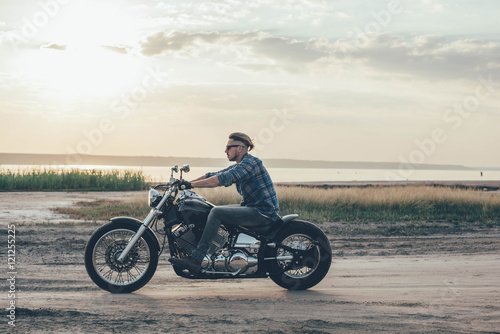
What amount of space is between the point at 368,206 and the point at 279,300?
50.4ft

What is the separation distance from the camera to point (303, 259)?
7.71 meters

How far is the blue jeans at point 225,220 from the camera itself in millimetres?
7102

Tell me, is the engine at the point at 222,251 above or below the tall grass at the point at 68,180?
below

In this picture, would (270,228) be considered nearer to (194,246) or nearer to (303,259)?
(303,259)

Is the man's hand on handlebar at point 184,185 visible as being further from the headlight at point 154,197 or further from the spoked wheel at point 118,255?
the spoked wheel at point 118,255

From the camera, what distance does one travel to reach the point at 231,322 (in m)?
5.91

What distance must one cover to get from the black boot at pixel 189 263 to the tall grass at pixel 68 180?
89.0ft

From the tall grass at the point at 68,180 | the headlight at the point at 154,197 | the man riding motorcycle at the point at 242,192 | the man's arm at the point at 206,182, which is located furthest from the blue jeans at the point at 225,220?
the tall grass at the point at 68,180

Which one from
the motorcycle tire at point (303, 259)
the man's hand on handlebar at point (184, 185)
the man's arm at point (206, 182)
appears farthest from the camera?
the motorcycle tire at point (303, 259)

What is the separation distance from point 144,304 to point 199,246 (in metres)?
0.95

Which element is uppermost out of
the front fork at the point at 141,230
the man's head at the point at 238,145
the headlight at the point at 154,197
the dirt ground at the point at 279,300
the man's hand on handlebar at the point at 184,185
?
the man's head at the point at 238,145

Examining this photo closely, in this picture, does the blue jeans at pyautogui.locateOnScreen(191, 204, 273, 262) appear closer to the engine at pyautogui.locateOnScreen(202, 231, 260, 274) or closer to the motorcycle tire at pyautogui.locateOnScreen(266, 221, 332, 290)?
the engine at pyautogui.locateOnScreen(202, 231, 260, 274)

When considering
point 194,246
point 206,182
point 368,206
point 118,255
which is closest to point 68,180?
point 368,206

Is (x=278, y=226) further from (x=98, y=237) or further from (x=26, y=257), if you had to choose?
(x=26, y=257)
